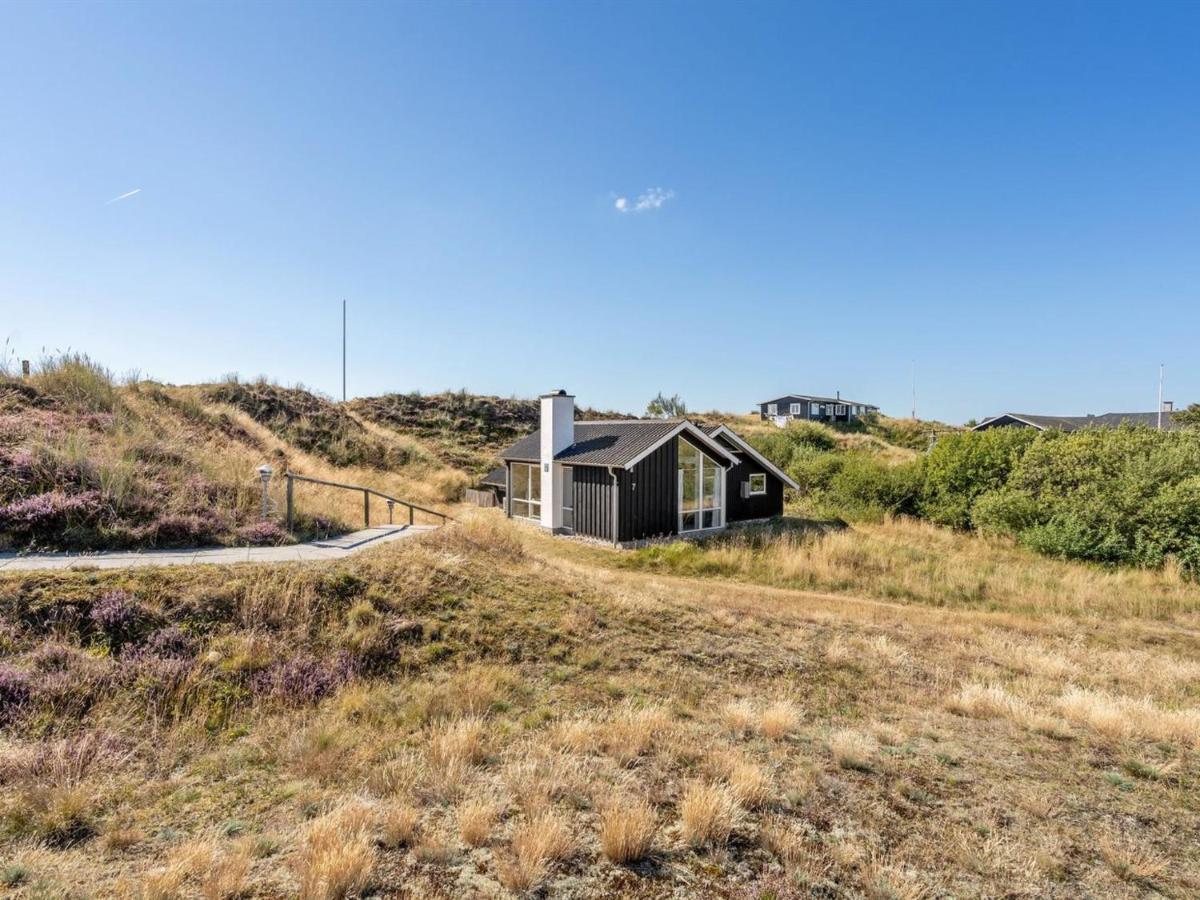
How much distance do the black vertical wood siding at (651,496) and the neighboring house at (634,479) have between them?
1.4 inches

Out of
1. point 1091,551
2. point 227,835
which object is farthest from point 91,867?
point 1091,551

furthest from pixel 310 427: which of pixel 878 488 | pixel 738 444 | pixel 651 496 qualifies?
pixel 878 488

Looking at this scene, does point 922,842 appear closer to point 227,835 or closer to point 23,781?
point 227,835

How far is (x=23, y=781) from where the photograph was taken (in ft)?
13.1

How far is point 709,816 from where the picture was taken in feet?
12.4

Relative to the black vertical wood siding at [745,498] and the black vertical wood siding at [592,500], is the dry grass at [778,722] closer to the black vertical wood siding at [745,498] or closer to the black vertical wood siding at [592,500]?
the black vertical wood siding at [592,500]

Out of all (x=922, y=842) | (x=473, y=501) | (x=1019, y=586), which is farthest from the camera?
(x=473, y=501)

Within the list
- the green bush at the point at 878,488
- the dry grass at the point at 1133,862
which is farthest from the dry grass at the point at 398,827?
the green bush at the point at 878,488

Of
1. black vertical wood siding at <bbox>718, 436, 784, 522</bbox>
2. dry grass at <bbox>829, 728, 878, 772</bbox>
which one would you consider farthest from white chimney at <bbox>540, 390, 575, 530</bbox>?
dry grass at <bbox>829, 728, 878, 772</bbox>

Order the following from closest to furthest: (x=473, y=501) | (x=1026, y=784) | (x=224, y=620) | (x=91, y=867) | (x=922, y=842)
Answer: (x=91, y=867)
(x=922, y=842)
(x=1026, y=784)
(x=224, y=620)
(x=473, y=501)

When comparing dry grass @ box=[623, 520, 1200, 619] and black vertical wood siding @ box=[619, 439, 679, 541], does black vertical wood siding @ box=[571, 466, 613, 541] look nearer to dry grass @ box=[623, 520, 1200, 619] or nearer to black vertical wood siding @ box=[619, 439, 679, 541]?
black vertical wood siding @ box=[619, 439, 679, 541]

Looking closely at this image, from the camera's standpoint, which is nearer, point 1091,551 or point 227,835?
point 227,835

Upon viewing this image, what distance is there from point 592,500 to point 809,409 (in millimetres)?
58046

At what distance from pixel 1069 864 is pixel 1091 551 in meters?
17.7
